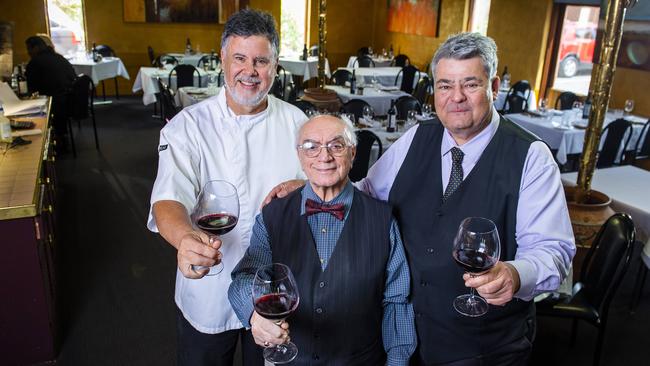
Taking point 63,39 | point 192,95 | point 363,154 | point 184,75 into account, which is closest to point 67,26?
point 63,39

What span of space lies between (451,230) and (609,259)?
59.7 inches

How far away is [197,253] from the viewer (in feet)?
4.55

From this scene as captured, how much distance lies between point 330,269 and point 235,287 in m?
0.29

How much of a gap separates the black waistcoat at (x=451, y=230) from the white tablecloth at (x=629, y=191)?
6.49 ft

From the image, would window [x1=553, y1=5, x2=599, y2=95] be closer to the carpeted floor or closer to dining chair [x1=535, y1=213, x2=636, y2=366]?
the carpeted floor

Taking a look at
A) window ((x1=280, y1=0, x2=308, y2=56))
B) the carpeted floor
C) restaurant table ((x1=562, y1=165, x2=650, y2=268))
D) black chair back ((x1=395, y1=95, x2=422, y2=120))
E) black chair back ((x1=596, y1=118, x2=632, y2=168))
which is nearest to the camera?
the carpeted floor

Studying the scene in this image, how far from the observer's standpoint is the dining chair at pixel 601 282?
9.07ft

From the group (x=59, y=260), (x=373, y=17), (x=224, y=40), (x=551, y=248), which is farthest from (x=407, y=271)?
(x=373, y=17)

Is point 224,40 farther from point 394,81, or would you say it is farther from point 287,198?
point 394,81

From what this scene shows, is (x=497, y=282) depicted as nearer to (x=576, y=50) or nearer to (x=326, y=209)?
(x=326, y=209)

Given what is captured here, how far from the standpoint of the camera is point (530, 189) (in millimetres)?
1694

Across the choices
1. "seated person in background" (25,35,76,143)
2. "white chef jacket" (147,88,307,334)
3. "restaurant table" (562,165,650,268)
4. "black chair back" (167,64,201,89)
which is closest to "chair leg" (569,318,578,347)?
"restaurant table" (562,165,650,268)

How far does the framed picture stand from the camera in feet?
37.6

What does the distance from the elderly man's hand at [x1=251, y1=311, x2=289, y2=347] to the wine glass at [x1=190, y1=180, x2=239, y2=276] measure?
29 cm
